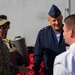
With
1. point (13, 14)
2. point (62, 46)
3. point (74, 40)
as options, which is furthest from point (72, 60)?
point (13, 14)

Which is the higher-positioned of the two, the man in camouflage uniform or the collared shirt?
the collared shirt

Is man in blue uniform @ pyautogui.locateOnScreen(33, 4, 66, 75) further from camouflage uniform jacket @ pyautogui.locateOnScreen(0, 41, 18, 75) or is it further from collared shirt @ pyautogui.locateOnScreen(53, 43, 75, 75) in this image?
collared shirt @ pyautogui.locateOnScreen(53, 43, 75, 75)

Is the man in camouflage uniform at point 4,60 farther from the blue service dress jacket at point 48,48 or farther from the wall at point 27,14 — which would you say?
the wall at point 27,14

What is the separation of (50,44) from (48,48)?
6 cm

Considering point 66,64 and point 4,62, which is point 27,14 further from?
point 66,64

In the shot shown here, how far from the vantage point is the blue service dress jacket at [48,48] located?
166 inches

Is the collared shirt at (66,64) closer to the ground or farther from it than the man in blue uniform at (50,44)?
farther from it

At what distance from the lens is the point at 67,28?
2.48 meters

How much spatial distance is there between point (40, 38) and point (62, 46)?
1.05 feet

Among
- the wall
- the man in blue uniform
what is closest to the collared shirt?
the man in blue uniform

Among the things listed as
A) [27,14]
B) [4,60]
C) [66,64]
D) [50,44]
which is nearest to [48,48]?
[50,44]

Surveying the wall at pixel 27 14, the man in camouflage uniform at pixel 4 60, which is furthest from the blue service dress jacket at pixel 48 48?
the wall at pixel 27 14

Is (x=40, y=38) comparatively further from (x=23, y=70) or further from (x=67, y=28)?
(x=67, y=28)

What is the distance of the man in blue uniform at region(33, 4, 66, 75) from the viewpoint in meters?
4.20
